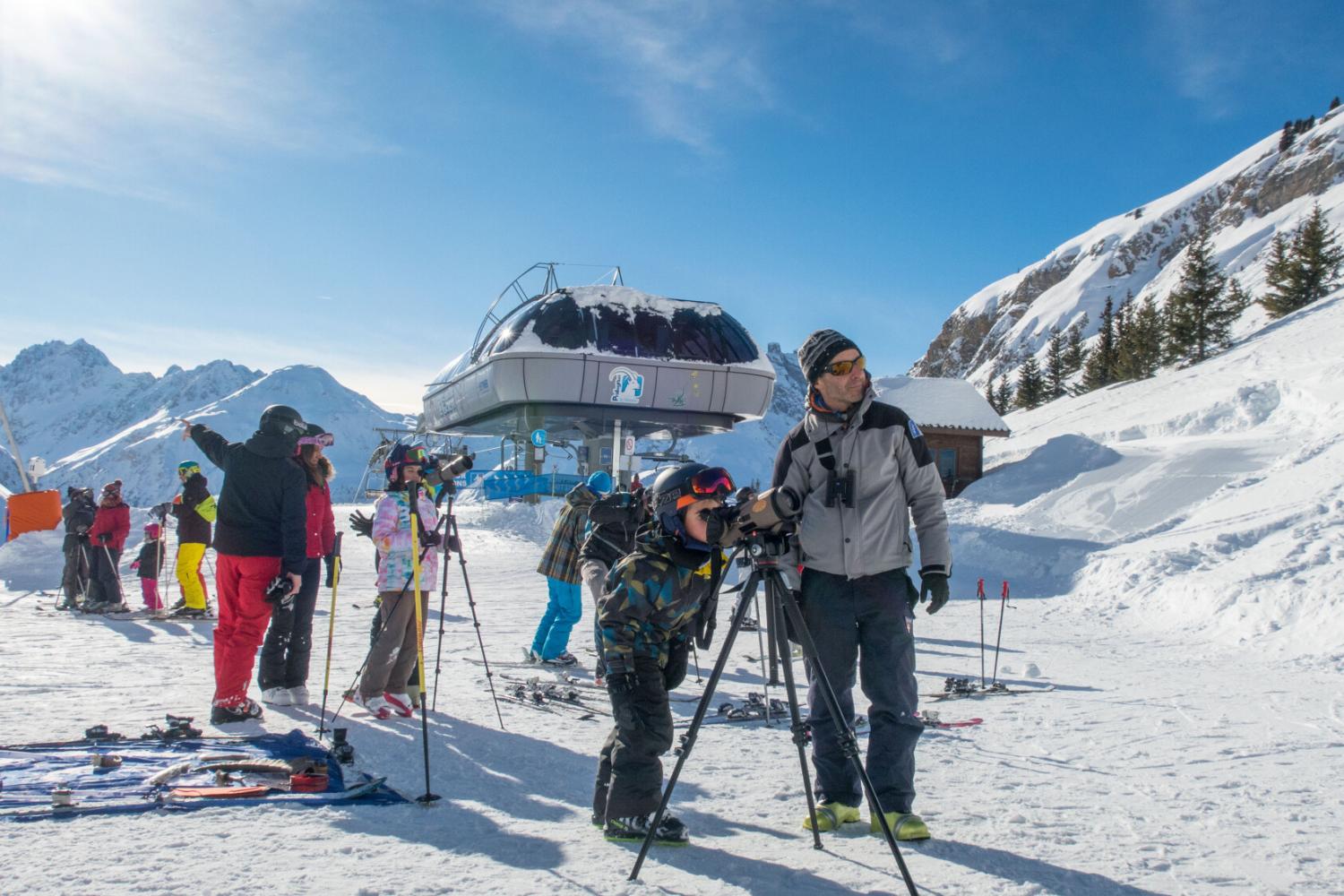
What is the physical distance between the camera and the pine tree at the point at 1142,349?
39.0 m

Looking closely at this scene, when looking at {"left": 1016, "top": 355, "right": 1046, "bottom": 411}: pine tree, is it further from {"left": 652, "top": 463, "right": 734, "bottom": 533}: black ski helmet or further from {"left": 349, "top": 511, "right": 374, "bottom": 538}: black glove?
{"left": 652, "top": 463, "right": 734, "bottom": 533}: black ski helmet

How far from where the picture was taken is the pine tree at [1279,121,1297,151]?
96.6 metres

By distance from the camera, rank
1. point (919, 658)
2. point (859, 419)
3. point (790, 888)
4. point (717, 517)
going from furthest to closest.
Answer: point (919, 658) → point (859, 419) → point (717, 517) → point (790, 888)

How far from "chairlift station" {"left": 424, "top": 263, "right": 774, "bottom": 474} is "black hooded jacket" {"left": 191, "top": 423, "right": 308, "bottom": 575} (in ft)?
88.1

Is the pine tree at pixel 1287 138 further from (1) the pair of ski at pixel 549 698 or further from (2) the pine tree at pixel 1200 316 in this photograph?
(1) the pair of ski at pixel 549 698

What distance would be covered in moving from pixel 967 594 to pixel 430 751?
12429mm

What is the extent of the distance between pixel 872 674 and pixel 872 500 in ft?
2.35

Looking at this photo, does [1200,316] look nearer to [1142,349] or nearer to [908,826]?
[1142,349]

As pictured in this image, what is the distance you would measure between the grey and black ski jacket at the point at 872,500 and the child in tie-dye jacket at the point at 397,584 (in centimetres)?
296

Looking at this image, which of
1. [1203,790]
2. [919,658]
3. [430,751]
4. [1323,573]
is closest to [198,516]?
[430,751]

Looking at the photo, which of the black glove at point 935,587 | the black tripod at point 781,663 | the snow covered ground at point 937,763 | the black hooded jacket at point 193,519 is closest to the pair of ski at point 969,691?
the snow covered ground at point 937,763

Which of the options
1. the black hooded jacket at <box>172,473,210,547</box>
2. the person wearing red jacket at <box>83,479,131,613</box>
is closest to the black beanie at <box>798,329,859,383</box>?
Answer: the black hooded jacket at <box>172,473,210,547</box>

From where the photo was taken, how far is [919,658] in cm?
895

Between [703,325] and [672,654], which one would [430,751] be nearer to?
[672,654]
